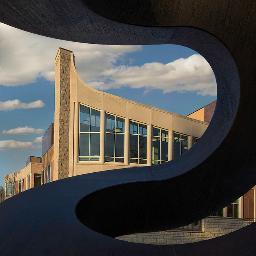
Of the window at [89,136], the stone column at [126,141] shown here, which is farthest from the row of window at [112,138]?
the stone column at [126,141]

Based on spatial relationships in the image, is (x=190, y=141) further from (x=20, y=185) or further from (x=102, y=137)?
(x=20, y=185)

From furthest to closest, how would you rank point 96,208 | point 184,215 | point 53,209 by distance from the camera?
point 184,215 → point 96,208 → point 53,209

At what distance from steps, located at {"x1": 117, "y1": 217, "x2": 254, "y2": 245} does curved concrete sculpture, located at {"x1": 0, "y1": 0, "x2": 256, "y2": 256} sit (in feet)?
37.9

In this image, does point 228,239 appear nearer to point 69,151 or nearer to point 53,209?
point 53,209

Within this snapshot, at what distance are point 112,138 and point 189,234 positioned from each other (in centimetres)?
747

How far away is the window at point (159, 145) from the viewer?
29.9m

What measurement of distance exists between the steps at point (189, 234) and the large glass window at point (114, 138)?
21.1 ft

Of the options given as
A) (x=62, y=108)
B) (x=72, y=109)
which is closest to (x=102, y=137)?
(x=72, y=109)

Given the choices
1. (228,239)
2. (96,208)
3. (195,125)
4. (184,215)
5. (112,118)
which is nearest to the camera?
(228,239)

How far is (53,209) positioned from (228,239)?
233 cm

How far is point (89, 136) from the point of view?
28375mm

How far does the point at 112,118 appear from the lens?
2852 centimetres

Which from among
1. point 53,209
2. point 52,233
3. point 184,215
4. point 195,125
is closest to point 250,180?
point 184,215

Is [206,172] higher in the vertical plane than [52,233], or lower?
higher
